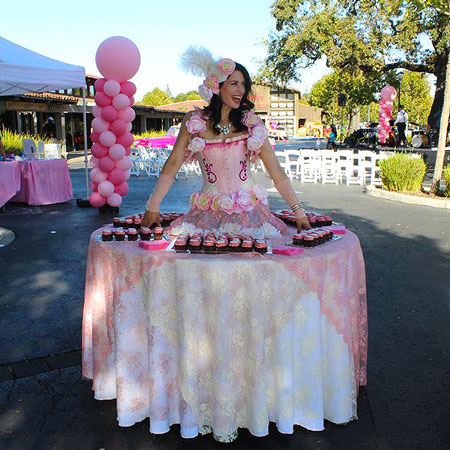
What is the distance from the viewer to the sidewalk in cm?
248

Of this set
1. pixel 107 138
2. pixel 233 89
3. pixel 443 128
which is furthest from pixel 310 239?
pixel 443 128

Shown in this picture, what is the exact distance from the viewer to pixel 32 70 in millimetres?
7738

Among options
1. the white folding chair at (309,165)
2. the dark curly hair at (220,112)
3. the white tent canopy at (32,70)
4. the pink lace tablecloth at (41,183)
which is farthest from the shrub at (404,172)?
the dark curly hair at (220,112)

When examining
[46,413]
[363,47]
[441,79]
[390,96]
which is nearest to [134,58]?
[46,413]

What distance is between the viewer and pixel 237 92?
105 inches

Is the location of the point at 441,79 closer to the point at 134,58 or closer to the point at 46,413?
the point at 134,58

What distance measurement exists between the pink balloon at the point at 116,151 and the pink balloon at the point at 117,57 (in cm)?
119

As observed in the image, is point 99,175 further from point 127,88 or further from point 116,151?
point 127,88

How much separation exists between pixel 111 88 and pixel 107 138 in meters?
0.85

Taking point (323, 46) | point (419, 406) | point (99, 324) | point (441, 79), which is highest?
point (323, 46)

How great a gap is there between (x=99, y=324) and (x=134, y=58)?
6.86 m

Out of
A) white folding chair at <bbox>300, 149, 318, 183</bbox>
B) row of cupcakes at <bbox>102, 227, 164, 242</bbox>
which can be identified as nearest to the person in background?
white folding chair at <bbox>300, 149, 318, 183</bbox>

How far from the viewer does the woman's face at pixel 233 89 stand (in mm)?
2654

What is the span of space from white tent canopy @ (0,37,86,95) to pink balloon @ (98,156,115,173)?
1423 millimetres
